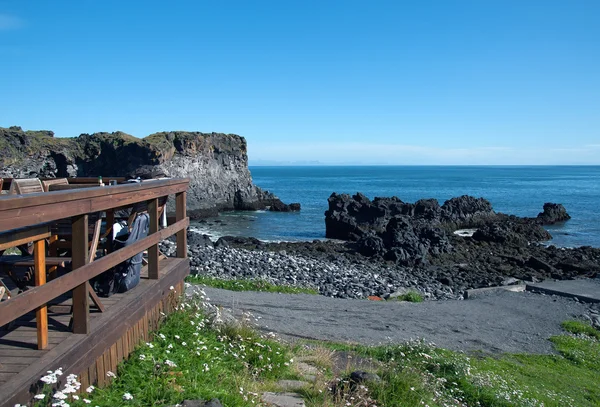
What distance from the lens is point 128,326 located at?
5.56m

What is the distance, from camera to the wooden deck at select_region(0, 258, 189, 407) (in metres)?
3.95

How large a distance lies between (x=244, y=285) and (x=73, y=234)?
11.3 meters

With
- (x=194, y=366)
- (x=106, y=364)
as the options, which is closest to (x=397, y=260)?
(x=194, y=366)

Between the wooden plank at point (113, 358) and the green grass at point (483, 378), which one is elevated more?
the wooden plank at point (113, 358)

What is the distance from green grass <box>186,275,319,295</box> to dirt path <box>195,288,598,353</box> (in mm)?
720

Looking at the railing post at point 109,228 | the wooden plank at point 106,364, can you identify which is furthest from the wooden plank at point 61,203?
the wooden plank at point 106,364

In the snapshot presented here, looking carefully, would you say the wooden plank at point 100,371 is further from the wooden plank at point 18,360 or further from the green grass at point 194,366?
the wooden plank at point 18,360

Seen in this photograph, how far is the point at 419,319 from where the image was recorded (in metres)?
13.1

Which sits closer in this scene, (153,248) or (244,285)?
(153,248)

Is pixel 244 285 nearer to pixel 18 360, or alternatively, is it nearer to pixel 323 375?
pixel 323 375

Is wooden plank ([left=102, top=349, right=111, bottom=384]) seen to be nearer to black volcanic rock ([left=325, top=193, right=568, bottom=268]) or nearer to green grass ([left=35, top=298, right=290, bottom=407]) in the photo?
green grass ([left=35, top=298, right=290, bottom=407])

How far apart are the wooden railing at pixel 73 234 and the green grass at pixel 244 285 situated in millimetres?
9310

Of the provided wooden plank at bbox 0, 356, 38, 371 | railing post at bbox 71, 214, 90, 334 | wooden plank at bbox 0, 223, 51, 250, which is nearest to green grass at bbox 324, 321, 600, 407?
railing post at bbox 71, 214, 90, 334

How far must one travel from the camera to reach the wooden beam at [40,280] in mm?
4277
